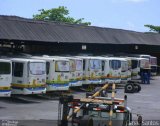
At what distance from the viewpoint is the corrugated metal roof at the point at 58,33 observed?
32406 mm

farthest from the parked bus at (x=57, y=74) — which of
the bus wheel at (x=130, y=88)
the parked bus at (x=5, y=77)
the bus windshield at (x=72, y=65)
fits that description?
the bus wheel at (x=130, y=88)

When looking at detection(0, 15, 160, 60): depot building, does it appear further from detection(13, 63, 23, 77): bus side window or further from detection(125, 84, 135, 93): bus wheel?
detection(125, 84, 135, 93): bus wheel

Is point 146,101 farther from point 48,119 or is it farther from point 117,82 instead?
point 48,119

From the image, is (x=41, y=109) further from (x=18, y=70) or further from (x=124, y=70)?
(x=124, y=70)

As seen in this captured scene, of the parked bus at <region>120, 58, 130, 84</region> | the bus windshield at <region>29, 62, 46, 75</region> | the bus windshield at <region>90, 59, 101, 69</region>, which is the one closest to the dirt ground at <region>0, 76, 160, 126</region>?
the bus windshield at <region>29, 62, 46, 75</region>

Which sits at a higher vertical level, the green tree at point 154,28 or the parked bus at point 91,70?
the green tree at point 154,28

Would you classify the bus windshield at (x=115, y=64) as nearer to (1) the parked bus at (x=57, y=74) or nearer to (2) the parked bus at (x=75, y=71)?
(2) the parked bus at (x=75, y=71)

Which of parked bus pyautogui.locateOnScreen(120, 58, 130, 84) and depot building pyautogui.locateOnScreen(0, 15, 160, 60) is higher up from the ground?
depot building pyautogui.locateOnScreen(0, 15, 160, 60)

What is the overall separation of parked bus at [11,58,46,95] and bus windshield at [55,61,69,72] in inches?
81.1

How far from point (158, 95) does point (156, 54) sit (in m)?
27.0

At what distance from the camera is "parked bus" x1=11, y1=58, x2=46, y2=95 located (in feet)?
84.7

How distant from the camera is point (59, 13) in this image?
302 ft

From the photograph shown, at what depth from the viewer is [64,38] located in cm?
3738

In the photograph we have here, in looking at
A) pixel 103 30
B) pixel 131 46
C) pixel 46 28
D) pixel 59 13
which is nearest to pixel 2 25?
pixel 46 28
